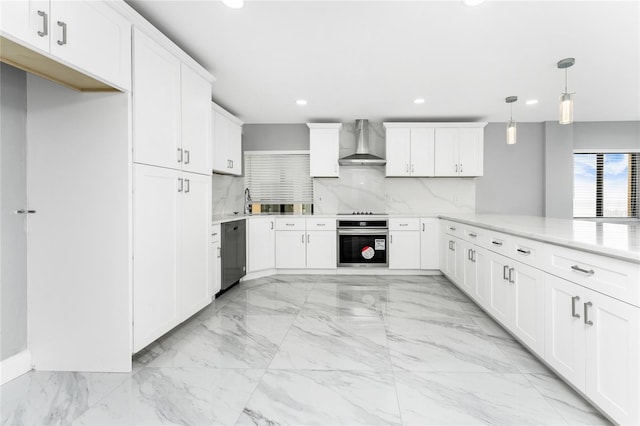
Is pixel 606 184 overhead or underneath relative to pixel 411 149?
underneath

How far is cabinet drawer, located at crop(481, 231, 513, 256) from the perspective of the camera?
95.7 inches

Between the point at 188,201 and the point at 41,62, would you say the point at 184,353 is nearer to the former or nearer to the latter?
the point at 188,201

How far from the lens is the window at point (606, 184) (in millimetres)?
5258

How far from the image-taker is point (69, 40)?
155 cm

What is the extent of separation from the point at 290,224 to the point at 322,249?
58 centimetres

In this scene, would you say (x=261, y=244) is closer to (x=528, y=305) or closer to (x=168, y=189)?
(x=168, y=189)

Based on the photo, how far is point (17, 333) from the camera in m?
1.91

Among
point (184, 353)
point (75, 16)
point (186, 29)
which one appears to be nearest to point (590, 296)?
point (184, 353)

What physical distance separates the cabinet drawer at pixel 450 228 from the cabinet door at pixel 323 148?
1.77 m

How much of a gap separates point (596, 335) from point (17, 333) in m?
3.09

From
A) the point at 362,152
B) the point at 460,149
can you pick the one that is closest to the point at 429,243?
the point at 460,149

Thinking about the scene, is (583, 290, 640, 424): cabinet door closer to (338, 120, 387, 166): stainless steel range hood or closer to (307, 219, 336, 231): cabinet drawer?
(307, 219, 336, 231): cabinet drawer

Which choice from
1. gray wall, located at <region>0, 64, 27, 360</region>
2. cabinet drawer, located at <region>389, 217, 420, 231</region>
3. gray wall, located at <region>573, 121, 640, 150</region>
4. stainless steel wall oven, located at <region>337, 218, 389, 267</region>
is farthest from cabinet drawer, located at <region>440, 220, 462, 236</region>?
gray wall, located at <region>0, 64, 27, 360</region>

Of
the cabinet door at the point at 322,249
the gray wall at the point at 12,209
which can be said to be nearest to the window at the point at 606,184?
the cabinet door at the point at 322,249
